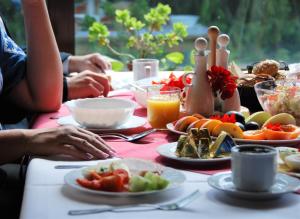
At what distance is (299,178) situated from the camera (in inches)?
46.8

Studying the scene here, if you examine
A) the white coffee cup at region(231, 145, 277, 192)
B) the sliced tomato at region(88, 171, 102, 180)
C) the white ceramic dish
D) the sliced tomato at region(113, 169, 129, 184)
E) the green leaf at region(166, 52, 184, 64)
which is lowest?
the green leaf at region(166, 52, 184, 64)

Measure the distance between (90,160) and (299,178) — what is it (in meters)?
0.43

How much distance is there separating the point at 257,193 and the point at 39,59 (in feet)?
3.91

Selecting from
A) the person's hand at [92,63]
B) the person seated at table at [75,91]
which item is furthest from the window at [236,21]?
the person seated at table at [75,91]

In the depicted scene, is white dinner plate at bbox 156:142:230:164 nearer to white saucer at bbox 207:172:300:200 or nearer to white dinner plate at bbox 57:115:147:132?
white saucer at bbox 207:172:300:200

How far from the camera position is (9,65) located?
211cm

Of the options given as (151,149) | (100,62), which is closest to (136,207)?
(151,149)

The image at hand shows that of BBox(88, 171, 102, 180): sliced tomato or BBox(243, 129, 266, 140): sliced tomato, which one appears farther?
BBox(243, 129, 266, 140): sliced tomato

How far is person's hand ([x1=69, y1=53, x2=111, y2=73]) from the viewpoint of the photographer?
102 inches

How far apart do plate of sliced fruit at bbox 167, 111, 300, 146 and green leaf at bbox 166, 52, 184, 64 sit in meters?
1.75

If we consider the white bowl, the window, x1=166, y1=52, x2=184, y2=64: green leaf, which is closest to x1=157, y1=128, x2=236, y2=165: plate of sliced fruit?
the white bowl

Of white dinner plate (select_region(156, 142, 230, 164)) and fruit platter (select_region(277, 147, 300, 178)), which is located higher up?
fruit platter (select_region(277, 147, 300, 178))

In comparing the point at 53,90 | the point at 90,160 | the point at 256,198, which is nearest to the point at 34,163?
the point at 90,160

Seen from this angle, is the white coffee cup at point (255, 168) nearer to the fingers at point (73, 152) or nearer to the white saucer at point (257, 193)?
the white saucer at point (257, 193)
